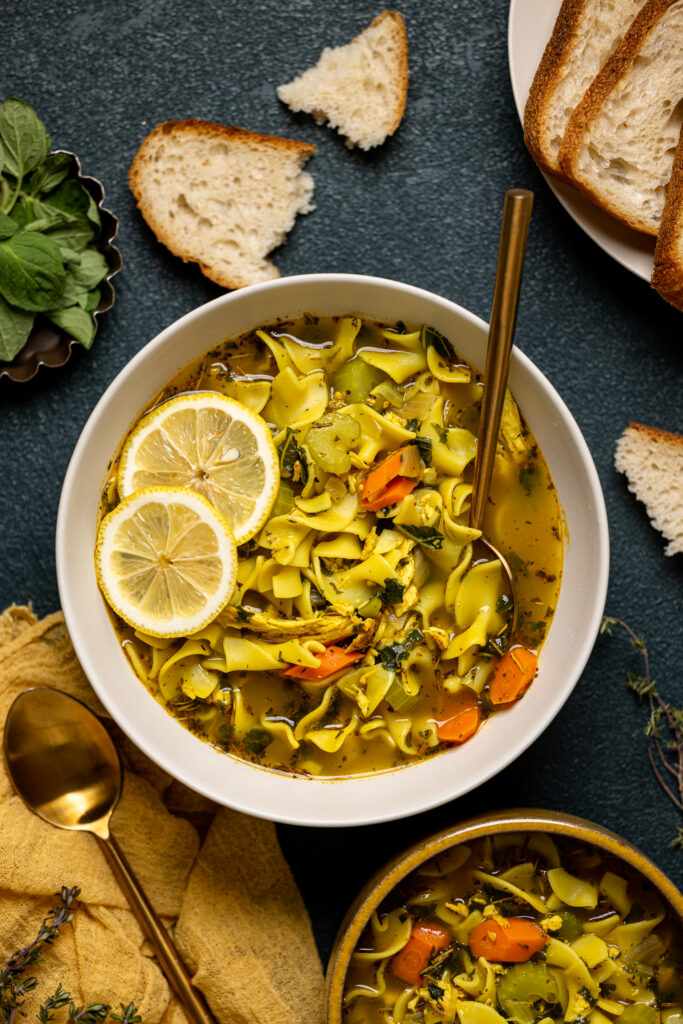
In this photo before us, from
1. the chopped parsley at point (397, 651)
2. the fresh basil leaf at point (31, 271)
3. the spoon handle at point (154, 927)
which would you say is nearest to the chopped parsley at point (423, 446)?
the chopped parsley at point (397, 651)

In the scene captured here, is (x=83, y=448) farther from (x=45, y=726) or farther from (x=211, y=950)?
(x=211, y=950)

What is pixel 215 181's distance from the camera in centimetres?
381

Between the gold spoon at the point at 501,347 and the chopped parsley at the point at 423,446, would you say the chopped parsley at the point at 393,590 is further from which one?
the chopped parsley at the point at 423,446

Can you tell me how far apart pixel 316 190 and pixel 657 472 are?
Answer: 200cm

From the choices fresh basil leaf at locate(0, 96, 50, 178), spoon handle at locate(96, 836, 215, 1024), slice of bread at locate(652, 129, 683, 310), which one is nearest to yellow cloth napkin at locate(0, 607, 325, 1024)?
spoon handle at locate(96, 836, 215, 1024)

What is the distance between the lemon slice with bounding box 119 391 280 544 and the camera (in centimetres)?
332

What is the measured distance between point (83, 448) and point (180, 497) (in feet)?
1.36

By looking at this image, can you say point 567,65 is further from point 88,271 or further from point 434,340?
point 88,271

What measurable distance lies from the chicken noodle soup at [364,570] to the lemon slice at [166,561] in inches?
6.7

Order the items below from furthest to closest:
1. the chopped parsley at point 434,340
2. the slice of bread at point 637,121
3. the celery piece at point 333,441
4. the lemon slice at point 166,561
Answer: the slice of bread at point 637,121 < the chopped parsley at point 434,340 < the celery piece at point 333,441 < the lemon slice at point 166,561

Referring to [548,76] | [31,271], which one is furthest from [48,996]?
[548,76]

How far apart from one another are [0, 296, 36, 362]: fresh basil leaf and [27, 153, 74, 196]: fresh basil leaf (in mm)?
523

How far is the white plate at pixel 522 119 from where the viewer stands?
11.9 feet

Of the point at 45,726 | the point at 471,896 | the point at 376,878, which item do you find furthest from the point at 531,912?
the point at 45,726
